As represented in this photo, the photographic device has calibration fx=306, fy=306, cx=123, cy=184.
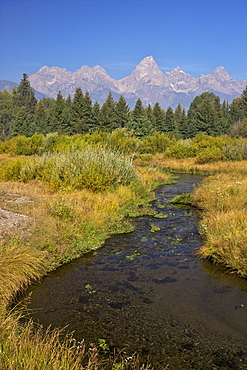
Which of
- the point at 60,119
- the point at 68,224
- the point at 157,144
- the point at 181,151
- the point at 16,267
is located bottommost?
the point at 16,267

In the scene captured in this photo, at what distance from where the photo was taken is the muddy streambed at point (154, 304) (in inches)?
205

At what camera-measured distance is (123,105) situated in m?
71.0

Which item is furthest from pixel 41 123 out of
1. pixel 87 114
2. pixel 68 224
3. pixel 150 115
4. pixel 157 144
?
pixel 68 224

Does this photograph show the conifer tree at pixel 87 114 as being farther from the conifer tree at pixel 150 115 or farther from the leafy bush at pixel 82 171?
the leafy bush at pixel 82 171

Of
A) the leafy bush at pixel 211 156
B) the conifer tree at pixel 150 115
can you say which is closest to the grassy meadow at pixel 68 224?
the leafy bush at pixel 211 156

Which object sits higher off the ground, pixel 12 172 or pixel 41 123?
pixel 41 123

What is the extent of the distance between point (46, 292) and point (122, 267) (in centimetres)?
226

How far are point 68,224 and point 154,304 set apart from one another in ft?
15.7

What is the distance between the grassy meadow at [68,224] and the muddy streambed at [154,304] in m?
0.43

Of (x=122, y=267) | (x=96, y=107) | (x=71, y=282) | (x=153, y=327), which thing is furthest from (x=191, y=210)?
(x=96, y=107)

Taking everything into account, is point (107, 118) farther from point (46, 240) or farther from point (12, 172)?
point (46, 240)

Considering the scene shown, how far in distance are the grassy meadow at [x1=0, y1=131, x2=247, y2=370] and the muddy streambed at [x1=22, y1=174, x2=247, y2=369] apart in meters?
0.43

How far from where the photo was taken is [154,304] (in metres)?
6.62

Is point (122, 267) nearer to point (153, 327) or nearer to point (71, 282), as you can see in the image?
point (71, 282)
